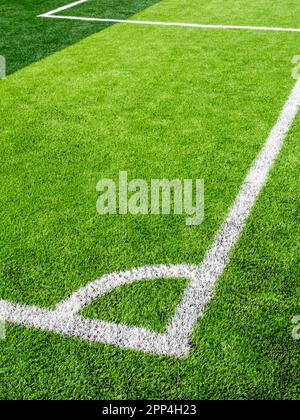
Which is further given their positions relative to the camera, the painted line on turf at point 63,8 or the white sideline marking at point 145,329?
the painted line on turf at point 63,8

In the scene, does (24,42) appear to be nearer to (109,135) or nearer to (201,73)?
(201,73)

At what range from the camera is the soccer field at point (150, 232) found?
222 cm

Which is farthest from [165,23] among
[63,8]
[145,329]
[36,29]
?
[145,329]

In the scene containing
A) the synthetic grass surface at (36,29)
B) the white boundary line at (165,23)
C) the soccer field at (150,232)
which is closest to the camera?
the soccer field at (150,232)

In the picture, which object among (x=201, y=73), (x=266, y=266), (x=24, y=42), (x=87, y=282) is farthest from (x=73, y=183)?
(x=24, y=42)

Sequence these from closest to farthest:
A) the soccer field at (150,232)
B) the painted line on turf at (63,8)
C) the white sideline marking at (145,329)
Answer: the soccer field at (150,232) → the white sideline marking at (145,329) → the painted line on turf at (63,8)

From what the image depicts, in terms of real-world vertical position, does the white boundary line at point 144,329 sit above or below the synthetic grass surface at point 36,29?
below

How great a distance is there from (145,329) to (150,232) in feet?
2.62

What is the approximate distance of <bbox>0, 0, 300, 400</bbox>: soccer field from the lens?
222cm

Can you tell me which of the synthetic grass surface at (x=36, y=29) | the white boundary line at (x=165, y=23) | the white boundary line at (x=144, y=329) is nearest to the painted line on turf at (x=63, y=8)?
the white boundary line at (x=165, y=23)

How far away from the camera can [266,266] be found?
2748 mm

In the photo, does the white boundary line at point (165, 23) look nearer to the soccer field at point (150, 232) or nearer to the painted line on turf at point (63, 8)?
the painted line on turf at point (63, 8)

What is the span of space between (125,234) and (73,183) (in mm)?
744

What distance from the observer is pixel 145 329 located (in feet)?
7.86
